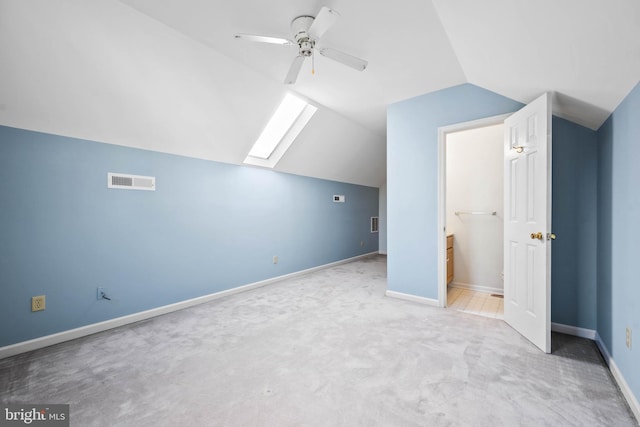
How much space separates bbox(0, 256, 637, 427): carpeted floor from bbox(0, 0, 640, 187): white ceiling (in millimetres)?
1923

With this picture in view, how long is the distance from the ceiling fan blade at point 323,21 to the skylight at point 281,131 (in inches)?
73.7

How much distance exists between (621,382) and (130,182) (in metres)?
4.34

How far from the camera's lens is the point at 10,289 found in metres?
2.23

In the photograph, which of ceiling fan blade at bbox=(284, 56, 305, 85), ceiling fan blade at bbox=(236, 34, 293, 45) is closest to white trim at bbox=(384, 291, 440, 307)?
ceiling fan blade at bbox=(284, 56, 305, 85)

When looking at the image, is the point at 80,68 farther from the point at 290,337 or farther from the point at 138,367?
the point at 290,337

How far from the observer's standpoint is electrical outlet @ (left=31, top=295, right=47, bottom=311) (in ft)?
7.64

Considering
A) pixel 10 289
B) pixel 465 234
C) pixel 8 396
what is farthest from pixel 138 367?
pixel 465 234

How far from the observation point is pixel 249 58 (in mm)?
2682

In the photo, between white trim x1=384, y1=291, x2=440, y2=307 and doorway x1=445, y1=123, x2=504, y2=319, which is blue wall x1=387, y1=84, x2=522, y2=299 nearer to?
white trim x1=384, y1=291, x2=440, y2=307

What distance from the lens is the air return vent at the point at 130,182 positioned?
2772mm

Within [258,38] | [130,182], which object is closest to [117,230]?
[130,182]

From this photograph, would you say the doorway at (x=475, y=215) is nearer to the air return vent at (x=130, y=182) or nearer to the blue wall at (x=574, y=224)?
the blue wall at (x=574, y=224)

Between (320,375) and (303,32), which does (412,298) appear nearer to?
(320,375)

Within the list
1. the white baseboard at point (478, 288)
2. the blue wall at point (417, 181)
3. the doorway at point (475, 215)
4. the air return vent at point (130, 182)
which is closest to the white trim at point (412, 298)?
the blue wall at point (417, 181)
